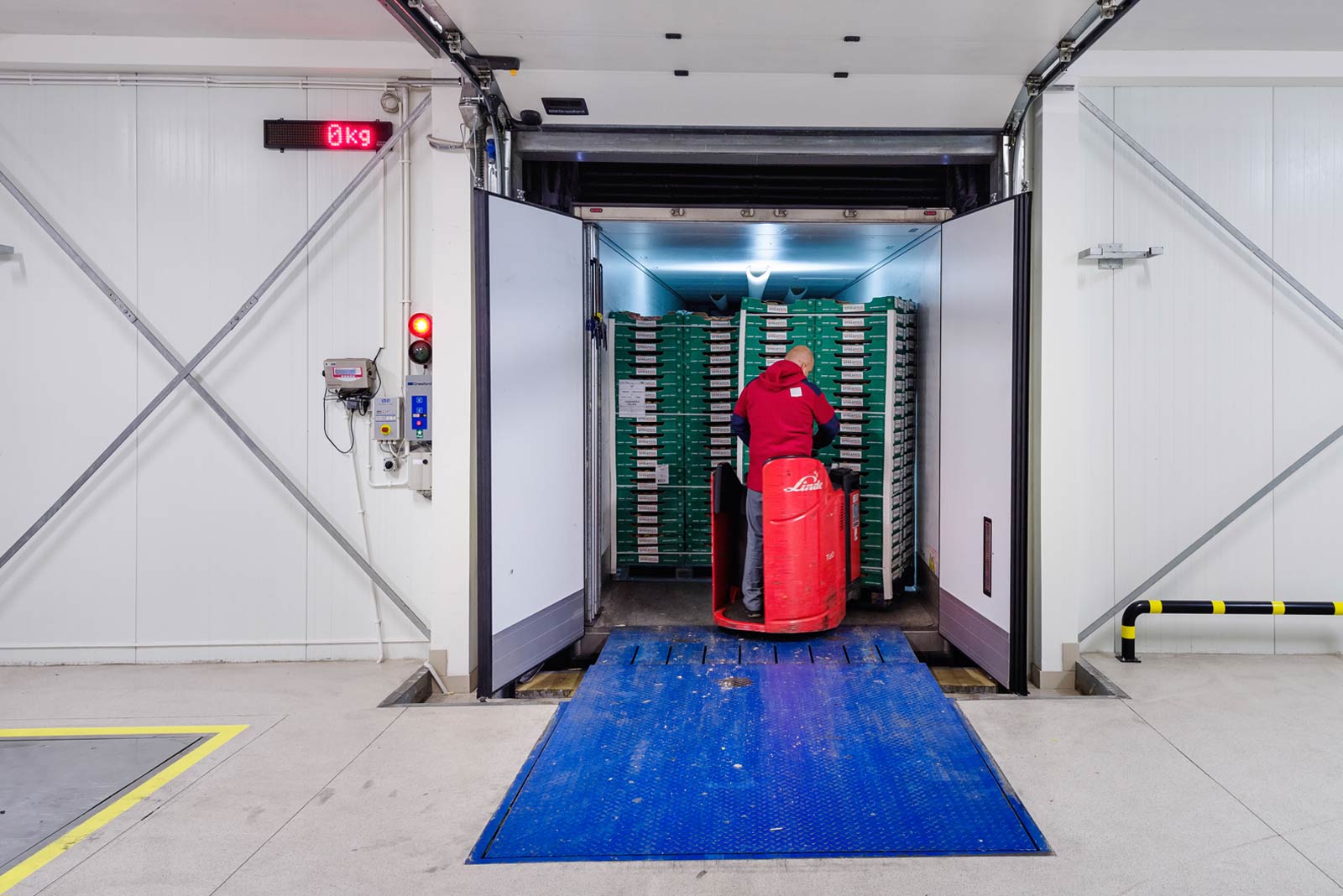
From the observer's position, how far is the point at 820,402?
5441mm

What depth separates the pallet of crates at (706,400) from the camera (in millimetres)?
7051

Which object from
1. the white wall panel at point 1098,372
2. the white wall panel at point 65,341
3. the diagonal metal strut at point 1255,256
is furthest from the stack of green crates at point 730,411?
the white wall panel at point 65,341

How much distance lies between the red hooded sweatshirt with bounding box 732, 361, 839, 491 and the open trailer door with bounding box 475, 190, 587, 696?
4.24 ft

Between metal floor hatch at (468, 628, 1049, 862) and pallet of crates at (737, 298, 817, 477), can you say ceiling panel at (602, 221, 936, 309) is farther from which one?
metal floor hatch at (468, 628, 1049, 862)

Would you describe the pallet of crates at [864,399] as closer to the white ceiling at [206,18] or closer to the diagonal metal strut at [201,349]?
the diagonal metal strut at [201,349]

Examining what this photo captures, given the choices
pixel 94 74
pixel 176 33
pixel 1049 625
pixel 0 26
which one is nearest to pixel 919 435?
pixel 1049 625

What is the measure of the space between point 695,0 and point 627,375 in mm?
3563

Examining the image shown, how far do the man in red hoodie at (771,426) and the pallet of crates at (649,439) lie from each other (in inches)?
54.6

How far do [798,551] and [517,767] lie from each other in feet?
8.02

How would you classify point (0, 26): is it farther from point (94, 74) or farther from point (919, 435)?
point (919, 435)

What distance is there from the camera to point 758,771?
11.8ft

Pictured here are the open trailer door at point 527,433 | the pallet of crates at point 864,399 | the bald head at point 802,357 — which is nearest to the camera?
the open trailer door at point 527,433

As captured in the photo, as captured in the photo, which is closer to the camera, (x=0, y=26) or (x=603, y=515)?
(x=0, y=26)

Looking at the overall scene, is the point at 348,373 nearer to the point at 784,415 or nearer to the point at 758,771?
the point at 784,415
